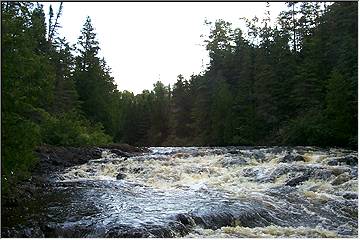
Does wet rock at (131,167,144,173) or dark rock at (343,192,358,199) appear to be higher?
wet rock at (131,167,144,173)

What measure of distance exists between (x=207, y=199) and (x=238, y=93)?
80.0 ft

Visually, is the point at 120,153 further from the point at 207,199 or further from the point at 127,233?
the point at 127,233

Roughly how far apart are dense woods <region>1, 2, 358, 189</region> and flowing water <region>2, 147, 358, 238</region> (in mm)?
4299

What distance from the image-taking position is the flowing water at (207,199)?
693 centimetres

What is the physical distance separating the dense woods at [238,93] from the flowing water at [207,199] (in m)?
4.30

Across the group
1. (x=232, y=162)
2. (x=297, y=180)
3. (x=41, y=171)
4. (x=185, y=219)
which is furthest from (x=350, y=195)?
(x=41, y=171)

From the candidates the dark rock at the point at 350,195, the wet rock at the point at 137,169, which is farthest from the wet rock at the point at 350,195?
the wet rock at the point at 137,169

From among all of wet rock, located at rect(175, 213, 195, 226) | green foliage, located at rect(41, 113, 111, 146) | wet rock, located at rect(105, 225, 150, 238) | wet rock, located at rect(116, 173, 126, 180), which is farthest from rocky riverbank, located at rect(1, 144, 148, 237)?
wet rock, located at rect(175, 213, 195, 226)

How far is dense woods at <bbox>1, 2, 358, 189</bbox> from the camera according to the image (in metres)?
20.9

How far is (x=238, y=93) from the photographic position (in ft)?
108

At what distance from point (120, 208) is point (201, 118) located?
27863 mm

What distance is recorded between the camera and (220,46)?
42250 mm

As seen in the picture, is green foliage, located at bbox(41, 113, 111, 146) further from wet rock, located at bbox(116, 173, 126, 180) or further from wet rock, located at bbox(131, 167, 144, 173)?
wet rock, located at bbox(116, 173, 126, 180)

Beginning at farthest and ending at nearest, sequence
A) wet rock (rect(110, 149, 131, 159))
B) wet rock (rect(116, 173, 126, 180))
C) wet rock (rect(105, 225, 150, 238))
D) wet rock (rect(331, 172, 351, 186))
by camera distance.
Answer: wet rock (rect(110, 149, 131, 159))
wet rock (rect(116, 173, 126, 180))
wet rock (rect(331, 172, 351, 186))
wet rock (rect(105, 225, 150, 238))
